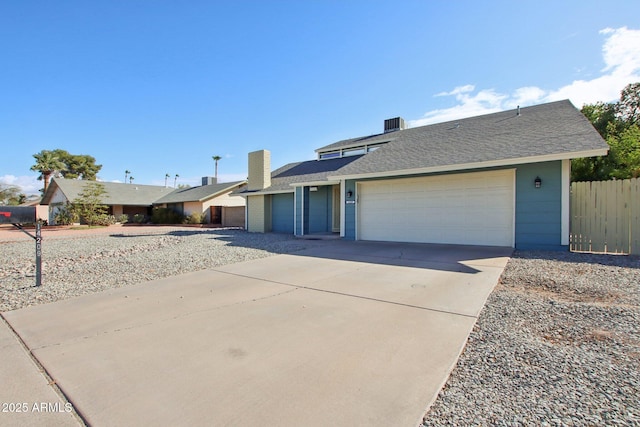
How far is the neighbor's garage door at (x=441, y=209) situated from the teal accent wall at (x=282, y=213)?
565cm

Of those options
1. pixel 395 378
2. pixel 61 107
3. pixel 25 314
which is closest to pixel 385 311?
pixel 395 378

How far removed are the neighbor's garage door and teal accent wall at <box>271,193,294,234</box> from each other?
18.5 ft

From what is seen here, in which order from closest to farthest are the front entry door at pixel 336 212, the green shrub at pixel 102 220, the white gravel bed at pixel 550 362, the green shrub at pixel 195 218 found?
the white gravel bed at pixel 550 362, the front entry door at pixel 336 212, the green shrub at pixel 102 220, the green shrub at pixel 195 218

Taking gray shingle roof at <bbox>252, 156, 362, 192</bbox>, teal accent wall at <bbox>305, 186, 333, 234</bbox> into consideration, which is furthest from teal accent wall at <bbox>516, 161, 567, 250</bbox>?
teal accent wall at <bbox>305, 186, 333, 234</bbox>

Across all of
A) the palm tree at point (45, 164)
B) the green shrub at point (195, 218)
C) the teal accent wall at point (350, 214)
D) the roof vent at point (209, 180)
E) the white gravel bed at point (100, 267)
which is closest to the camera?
the white gravel bed at point (100, 267)

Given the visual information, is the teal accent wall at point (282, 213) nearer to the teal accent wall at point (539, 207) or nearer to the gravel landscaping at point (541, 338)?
the gravel landscaping at point (541, 338)

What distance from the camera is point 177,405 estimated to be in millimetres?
2139

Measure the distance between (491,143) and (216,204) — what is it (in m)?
24.1

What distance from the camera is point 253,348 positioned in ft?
9.93

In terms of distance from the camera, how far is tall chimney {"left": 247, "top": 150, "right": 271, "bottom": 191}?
18078mm

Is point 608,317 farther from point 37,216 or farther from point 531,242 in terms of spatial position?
point 37,216

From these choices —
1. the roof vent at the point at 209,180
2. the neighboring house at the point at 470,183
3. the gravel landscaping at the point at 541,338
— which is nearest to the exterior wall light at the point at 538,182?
the neighboring house at the point at 470,183

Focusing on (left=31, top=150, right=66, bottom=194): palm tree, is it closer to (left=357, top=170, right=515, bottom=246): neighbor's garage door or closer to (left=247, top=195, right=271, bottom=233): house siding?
(left=247, top=195, right=271, bottom=233): house siding

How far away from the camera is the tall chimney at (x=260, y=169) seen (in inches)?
712
